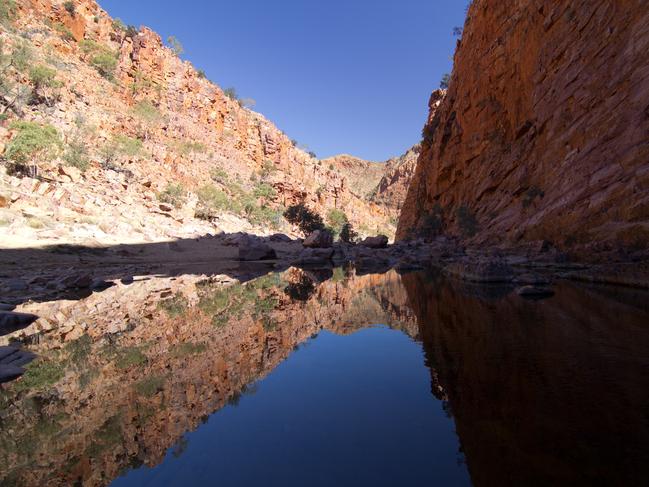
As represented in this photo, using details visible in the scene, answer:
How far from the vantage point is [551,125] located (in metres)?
21.4

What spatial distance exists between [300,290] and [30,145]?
2284cm

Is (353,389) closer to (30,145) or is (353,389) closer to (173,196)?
(30,145)

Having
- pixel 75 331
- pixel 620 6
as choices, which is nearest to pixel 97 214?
pixel 75 331

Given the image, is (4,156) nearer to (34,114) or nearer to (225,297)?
(34,114)

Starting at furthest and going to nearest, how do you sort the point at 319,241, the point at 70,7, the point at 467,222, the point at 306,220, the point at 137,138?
the point at 70,7
the point at 306,220
the point at 137,138
the point at 319,241
the point at 467,222

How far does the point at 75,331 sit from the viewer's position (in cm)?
725

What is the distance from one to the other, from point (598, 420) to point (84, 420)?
475 centimetres

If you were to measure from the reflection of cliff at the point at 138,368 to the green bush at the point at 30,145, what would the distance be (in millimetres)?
19610

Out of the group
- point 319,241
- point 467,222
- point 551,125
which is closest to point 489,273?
point 551,125

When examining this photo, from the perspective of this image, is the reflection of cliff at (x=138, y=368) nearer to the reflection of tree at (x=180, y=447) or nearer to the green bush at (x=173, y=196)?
the reflection of tree at (x=180, y=447)

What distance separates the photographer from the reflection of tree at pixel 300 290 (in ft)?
36.7

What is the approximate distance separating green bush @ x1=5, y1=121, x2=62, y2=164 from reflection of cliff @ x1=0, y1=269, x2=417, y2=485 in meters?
19.6

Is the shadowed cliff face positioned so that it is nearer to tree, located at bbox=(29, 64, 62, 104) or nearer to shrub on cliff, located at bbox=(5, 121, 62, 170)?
shrub on cliff, located at bbox=(5, 121, 62, 170)

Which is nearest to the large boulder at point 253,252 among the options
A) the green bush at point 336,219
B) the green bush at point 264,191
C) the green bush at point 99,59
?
the green bush at point 264,191
